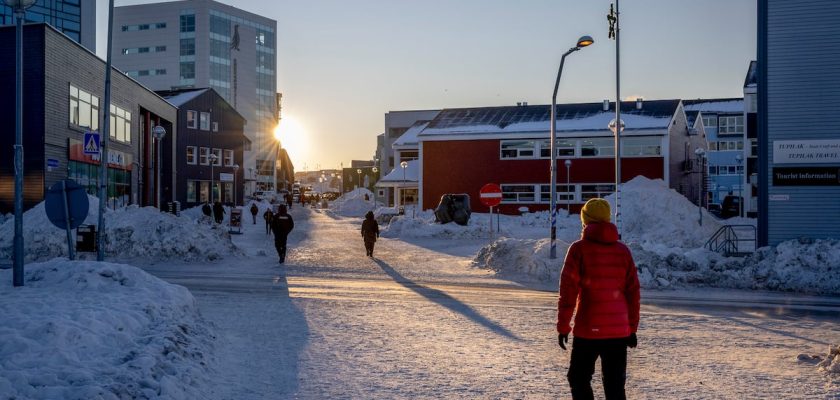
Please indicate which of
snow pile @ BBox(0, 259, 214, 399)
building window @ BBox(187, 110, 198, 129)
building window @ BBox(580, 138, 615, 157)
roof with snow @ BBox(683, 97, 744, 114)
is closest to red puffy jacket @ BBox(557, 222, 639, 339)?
snow pile @ BBox(0, 259, 214, 399)

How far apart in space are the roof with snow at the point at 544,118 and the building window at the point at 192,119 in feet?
73.8

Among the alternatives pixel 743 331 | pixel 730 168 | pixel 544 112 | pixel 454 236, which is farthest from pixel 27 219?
pixel 730 168

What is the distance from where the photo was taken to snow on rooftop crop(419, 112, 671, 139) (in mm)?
45469

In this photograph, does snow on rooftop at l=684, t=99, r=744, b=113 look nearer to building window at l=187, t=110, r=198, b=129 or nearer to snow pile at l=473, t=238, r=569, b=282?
building window at l=187, t=110, r=198, b=129

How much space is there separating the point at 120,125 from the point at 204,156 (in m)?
25.4

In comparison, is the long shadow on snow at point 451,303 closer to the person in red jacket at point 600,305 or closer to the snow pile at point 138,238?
the person in red jacket at point 600,305

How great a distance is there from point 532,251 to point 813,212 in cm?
780

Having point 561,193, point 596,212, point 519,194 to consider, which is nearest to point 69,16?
point 519,194

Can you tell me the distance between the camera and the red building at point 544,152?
4556cm

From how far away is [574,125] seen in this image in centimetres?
4719

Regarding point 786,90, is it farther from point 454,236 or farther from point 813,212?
point 454,236

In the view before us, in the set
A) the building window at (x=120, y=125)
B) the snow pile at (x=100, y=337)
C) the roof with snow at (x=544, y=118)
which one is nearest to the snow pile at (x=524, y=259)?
the snow pile at (x=100, y=337)

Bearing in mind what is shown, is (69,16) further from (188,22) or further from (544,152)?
(544,152)

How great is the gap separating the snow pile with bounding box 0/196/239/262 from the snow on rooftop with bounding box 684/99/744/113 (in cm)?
7002
